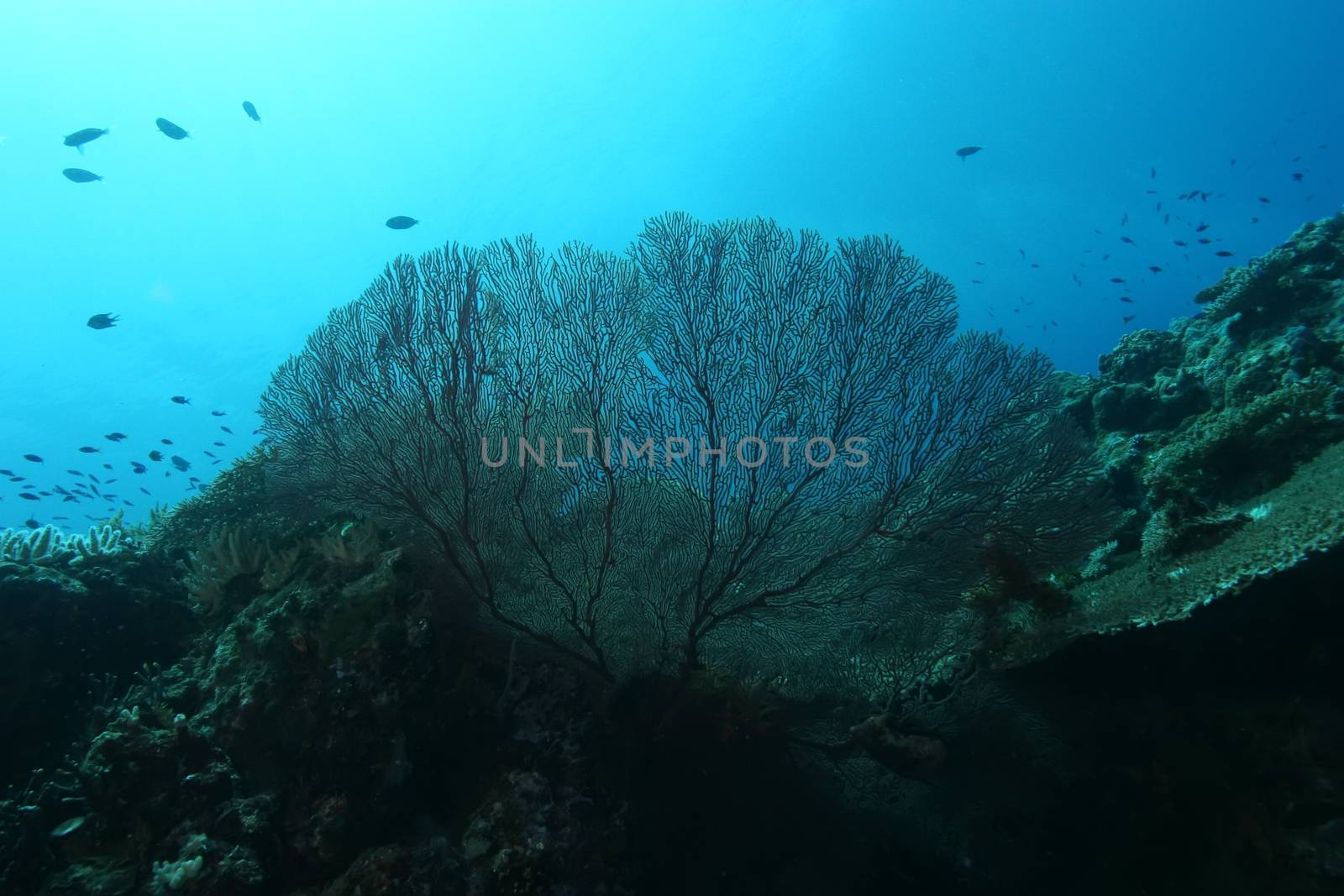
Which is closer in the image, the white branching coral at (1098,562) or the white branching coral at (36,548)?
the white branching coral at (36,548)

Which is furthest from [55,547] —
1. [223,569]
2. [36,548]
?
[223,569]

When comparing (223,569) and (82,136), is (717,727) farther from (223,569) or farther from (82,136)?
(82,136)

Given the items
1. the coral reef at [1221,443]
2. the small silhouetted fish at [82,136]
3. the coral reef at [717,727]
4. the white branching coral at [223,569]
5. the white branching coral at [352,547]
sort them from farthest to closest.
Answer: the small silhouetted fish at [82,136], the white branching coral at [223,569], the white branching coral at [352,547], the coral reef at [1221,443], the coral reef at [717,727]

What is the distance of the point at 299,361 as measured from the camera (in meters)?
5.74

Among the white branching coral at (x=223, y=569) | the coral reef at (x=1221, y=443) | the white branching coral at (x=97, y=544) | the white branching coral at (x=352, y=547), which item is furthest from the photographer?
the white branching coral at (x=97, y=544)

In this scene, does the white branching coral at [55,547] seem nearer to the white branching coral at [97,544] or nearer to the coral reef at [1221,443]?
the white branching coral at [97,544]

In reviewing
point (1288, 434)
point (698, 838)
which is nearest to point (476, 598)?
point (698, 838)

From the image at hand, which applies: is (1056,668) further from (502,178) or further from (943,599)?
(502,178)

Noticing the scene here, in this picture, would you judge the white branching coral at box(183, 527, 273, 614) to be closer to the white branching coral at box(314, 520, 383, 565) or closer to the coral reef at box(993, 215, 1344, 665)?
the white branching coral at box(314, 520, 383, 565)

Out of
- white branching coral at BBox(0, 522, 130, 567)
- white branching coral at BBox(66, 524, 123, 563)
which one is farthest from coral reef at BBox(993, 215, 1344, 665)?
white branching coral at BBox(0, 522, 130, 567)

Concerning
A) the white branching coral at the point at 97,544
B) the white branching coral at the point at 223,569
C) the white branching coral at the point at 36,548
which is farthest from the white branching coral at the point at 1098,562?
the white branching coral at the point at 36,548

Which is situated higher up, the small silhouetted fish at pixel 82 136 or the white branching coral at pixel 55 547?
the small silhouetted fish at pixel 82 136

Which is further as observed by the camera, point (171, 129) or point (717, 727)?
point (171, 129)

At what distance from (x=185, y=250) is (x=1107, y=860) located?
275 ft
